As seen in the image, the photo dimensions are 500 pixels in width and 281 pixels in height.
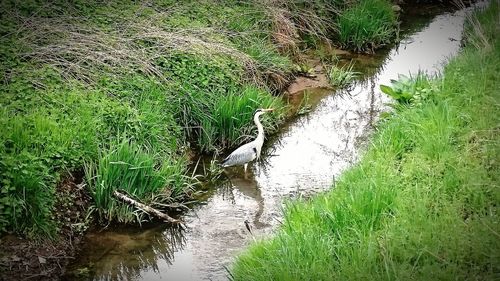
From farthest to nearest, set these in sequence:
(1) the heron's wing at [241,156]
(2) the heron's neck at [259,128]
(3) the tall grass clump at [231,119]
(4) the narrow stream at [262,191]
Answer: (3) the tall grass clump at [231,119] → (2) the heron's neck at [259,128] → (1) the heron's wing at [241,156] → (4) the narrow stream at [262,191]

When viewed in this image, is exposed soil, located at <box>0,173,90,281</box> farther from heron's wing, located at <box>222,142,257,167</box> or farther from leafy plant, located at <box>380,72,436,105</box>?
leafy plant, located at <box>380,72,436,105</box>

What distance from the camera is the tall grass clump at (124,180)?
19.9ft

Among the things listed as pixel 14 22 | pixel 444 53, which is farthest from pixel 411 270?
pixel 444 53

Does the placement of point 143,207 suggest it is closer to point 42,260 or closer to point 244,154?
point 42,260

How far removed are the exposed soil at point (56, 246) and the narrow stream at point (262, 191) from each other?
17 centimetres

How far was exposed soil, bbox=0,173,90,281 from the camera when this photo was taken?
518 cm

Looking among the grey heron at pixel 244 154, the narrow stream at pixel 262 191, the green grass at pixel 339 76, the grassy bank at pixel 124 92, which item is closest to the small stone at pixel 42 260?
the grassy bank at pixel 124 92

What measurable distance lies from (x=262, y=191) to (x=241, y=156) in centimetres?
50

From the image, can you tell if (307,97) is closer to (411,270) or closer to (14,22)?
(14,22)

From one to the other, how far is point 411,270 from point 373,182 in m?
1.30

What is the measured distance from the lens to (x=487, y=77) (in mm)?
6957

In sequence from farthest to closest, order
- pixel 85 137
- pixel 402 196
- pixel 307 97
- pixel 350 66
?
pixel 350 66, pixel 307 97, pixel 85 137, pixel 402 196

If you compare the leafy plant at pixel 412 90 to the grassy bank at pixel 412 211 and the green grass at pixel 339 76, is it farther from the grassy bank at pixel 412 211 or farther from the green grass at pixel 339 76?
the green grass at pixel 339 76

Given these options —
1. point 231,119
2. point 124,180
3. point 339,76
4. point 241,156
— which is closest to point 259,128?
point 231,119
